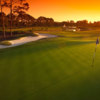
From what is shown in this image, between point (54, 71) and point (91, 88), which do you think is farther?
point (54, 71)

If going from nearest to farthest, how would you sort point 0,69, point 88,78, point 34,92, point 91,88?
point 34,92, point 91,88, point 88,78, point 0,69

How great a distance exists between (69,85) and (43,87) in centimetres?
151

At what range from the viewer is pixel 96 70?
8.07 m

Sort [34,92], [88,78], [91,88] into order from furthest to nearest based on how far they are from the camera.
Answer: [88,78]
[91,88]
[34,92]

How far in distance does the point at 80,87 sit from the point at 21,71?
13.4ft

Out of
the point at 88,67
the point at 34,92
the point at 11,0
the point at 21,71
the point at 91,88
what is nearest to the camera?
the point at 34,92

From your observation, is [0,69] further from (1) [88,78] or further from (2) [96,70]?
(2) [96,70]

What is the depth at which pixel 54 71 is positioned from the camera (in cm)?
759

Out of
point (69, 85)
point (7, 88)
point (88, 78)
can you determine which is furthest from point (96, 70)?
point (7, 88)

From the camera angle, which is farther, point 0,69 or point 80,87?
point 0,69

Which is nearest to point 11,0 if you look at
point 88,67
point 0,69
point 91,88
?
point 0,69

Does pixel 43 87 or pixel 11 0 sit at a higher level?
pixel 11 0

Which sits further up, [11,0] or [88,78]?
[11,0]

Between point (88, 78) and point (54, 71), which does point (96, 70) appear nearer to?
point (88, 78)
